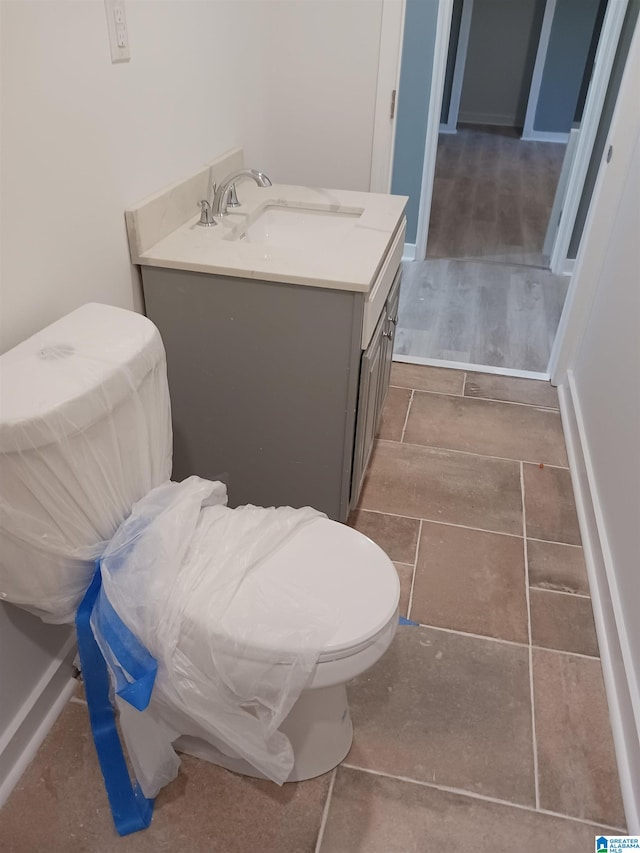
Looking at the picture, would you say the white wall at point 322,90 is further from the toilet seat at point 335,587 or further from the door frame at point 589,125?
the toilet seat at point 335,587

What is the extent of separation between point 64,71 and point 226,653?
1.07 meters

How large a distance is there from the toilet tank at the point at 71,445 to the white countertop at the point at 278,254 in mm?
344

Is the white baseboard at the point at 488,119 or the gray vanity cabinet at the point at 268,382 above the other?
the gray vanity cabinet at the point at 268,382

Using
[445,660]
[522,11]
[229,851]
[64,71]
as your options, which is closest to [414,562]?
[445,660]

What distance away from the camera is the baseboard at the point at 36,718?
130 cm

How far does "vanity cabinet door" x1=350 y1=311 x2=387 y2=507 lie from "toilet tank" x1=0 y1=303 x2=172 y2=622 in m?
0.55

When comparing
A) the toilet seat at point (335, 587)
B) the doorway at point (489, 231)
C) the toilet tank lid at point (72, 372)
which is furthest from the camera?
the doorway at point (489, 231)

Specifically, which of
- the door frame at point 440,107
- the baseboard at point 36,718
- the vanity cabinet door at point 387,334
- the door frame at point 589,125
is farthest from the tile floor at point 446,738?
the door frame at point 589,125

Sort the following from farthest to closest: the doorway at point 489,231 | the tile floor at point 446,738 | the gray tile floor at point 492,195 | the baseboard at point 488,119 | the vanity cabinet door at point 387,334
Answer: the baseboard at point 488,119 < the gray tile floor at point 492,195 < the doorway at point 489,231 < the vanity cabinet door at point 387,334 < the tile floor at point 446,738

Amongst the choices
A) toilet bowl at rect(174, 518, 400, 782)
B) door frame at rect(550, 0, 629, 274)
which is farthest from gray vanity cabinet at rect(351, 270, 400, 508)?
door frame at rect(550, 0, 629, 274)

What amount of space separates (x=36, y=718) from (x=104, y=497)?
1.85ft

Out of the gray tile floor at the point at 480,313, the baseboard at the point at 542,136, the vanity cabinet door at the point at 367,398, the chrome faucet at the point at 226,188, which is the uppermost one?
the chrome faucet at the point at 226,188

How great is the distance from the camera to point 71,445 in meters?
1.06

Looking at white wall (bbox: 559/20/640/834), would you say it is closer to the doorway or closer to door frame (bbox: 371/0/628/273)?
the doorway
